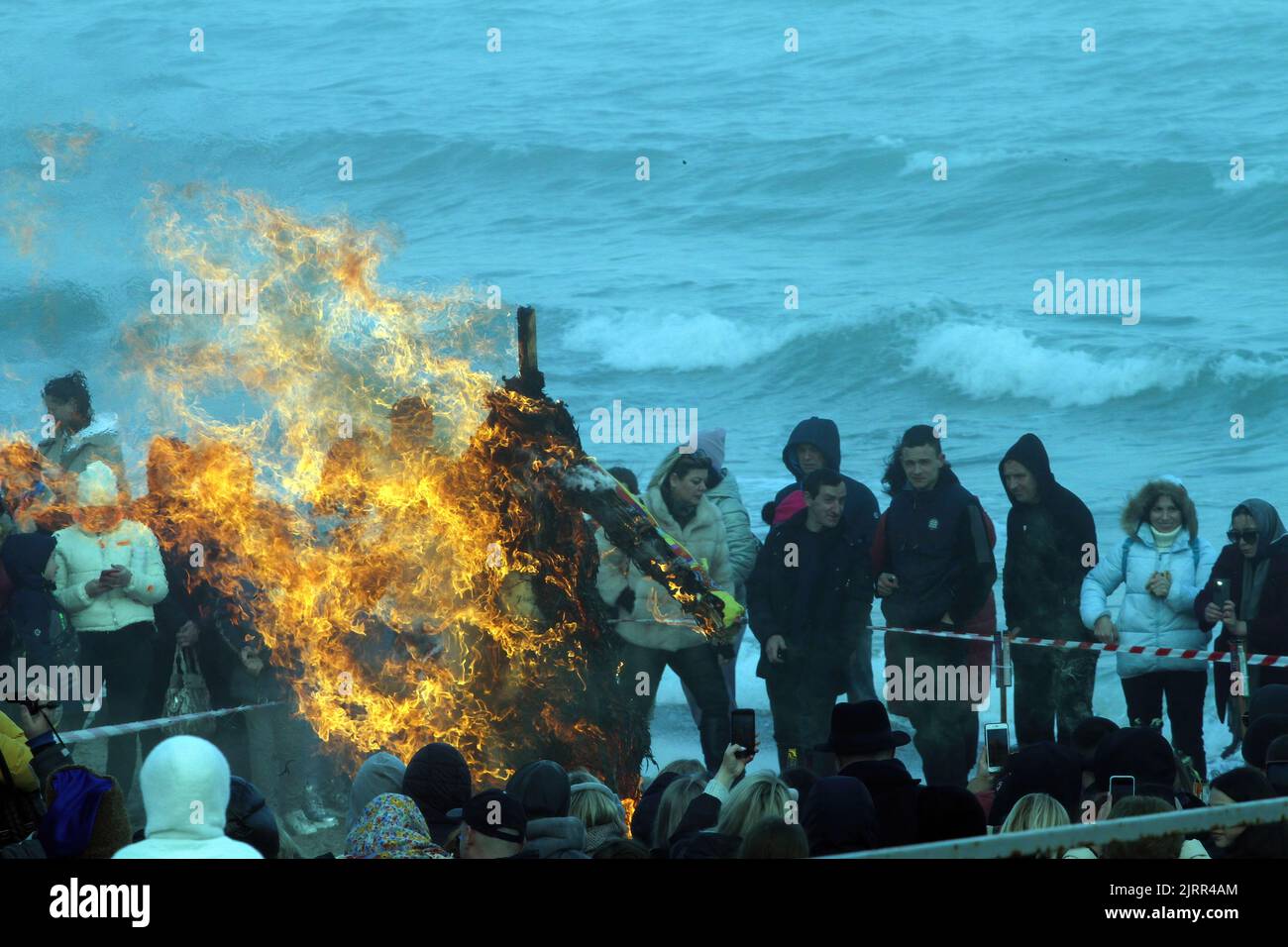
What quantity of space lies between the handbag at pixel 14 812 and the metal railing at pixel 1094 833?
2.37 metres

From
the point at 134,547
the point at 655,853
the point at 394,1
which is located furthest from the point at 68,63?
the point at 655,853

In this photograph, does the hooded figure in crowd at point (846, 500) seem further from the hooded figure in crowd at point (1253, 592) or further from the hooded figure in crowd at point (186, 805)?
the hooded figure in crowd at point (186, 805)

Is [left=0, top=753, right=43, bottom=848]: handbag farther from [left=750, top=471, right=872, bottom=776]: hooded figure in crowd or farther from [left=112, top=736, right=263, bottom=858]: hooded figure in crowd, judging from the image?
[left=750, top=471, right=872, bottom=776]: hooded figure in crowd

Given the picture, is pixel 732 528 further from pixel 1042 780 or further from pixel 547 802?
pixel 547 802

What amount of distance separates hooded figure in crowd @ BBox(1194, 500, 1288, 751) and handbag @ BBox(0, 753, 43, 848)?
5.83 m

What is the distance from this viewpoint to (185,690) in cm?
924

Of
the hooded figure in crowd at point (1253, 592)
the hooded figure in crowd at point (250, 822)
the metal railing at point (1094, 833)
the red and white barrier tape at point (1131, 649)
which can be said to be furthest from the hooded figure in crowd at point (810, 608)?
the metal railing at point (1094, 833)

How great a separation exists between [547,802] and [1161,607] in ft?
14.2

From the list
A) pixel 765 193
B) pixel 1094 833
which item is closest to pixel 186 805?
pixel 1094 833

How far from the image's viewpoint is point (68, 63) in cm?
4134

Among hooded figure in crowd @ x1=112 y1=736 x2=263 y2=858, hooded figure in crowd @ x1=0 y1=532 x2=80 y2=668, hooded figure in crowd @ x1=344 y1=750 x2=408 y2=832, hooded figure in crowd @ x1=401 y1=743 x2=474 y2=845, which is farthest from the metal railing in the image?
hooded figure in crowd @ x1=0 y1=532 x2=80 y2=668

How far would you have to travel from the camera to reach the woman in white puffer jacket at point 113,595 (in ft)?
29.6

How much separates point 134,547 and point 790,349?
21.0 m
